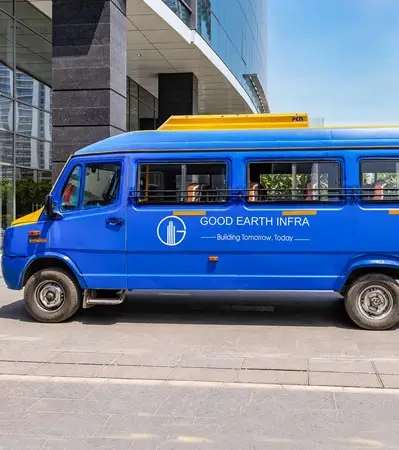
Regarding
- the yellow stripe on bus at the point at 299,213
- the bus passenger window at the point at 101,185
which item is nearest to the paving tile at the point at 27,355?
the bus passenger window at the point at 101,185

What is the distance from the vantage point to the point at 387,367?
601cm

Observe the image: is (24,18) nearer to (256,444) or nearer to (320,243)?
(320,243)

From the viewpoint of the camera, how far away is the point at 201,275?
25.8 feet

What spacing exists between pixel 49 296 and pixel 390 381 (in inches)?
196

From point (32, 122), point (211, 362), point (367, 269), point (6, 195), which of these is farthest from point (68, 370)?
point (32, 122)

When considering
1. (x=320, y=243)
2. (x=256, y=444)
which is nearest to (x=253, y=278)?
(x=320, y=243)

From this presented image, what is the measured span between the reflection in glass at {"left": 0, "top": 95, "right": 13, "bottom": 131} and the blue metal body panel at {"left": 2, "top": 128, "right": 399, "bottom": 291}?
10352mm

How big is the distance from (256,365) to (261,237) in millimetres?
2156

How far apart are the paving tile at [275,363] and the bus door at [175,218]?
182cm

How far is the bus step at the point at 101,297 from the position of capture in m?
8.13

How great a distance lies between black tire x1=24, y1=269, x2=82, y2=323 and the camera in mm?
8148

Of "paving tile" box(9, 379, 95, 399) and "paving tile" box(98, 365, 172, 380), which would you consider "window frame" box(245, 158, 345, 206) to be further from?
"paving tile" box(9, 379, 95, 399)

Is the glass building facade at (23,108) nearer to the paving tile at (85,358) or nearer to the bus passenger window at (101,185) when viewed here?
the bus passenger window at (101,185)

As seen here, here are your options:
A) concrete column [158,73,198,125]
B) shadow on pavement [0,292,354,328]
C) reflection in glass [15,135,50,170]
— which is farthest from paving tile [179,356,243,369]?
concrete column [158,73,198,125]
